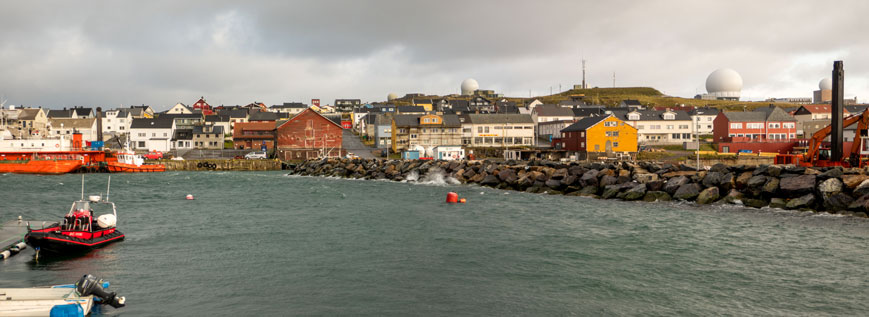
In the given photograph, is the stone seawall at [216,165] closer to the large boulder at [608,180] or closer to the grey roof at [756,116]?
the large boulder at [608,180]

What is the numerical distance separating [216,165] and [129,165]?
11.6 meters

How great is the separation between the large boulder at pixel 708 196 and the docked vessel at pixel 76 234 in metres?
28.3

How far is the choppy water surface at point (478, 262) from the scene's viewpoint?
13.3 metres

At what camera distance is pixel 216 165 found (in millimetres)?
83938

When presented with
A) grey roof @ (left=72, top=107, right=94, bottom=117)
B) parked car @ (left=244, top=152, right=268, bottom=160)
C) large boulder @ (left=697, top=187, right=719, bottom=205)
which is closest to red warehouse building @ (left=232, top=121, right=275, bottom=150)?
parked car @ (left=244, top=152, right=268, bottom=160)

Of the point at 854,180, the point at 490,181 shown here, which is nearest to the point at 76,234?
the point at 490,181

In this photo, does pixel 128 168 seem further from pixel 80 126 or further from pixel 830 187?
pixel 830 187

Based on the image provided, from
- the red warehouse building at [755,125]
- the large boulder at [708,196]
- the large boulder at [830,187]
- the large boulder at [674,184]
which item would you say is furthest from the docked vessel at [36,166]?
the red warehouse building at [755,125]

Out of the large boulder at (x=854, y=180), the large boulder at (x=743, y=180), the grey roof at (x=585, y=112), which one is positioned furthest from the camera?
the grey roof at (x=585, y=112)

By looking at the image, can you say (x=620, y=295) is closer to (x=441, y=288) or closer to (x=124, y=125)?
(x=441, y=288)

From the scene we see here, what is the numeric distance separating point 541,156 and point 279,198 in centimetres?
4873

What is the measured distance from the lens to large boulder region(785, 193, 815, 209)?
1086 inches

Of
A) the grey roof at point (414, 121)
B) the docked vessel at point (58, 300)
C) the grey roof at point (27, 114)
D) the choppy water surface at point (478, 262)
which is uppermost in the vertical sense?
the grey roof at point (27, 114)

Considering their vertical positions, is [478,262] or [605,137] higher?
[605,137]
